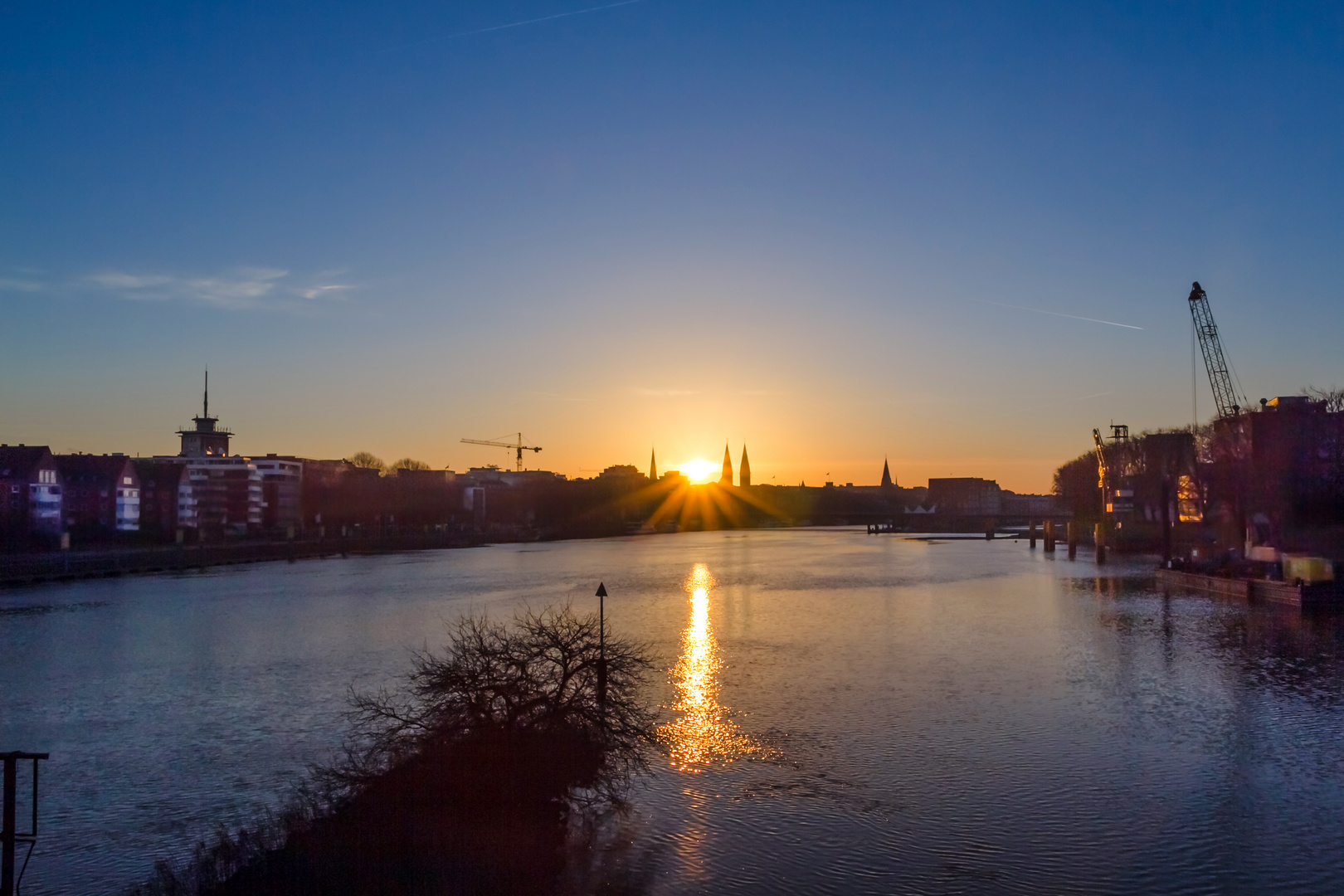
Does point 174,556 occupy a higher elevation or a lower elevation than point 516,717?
lower

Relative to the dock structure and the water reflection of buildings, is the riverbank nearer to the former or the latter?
the water reflection of buildings

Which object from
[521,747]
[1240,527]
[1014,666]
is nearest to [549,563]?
[1240,527]

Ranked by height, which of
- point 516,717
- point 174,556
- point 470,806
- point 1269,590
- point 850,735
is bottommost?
point 850,735

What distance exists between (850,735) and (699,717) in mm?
3243

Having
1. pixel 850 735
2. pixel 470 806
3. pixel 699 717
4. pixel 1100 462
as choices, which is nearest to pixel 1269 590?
pixel 850 735

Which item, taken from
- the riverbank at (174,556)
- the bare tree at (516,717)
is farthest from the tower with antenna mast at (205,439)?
the bare tree at (516,717)

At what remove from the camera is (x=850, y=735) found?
19.4m

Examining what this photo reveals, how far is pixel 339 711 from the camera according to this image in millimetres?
21562

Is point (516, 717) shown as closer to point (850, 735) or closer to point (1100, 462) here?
point (850, 735)

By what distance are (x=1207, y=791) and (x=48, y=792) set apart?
1787 cm

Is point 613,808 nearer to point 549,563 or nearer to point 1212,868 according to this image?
point 1212,868

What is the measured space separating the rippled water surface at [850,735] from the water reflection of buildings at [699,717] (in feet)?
0.36

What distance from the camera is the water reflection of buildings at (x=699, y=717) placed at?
59.3ft

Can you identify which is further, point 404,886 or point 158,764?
point 158,764
